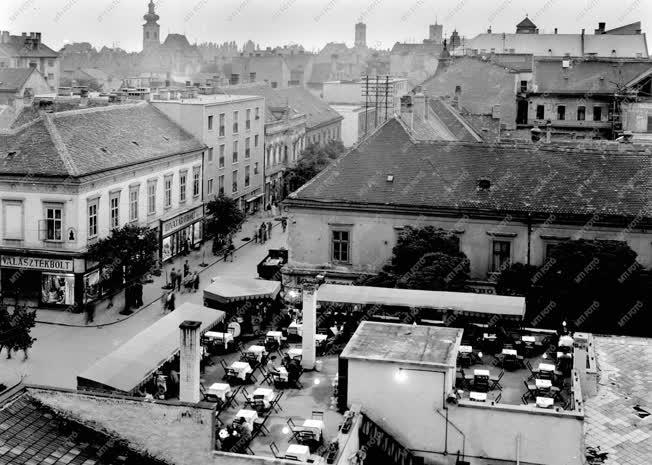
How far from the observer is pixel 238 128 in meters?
64.7

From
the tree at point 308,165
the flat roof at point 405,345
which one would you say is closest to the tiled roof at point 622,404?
the flat roof at point 405,345

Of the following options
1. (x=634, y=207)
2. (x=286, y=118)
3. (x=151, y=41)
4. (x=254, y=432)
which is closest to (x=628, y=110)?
(x=286, y=118)

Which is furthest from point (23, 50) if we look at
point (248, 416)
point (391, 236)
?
point (248, 416)

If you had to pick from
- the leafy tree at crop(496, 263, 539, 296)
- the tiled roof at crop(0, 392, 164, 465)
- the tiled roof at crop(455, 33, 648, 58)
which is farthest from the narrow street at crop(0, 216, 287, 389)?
the tiled roof at crop(455, 33, 648, 58)

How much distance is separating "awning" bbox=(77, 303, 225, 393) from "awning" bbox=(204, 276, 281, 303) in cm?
540

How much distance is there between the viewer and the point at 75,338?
1508 inches

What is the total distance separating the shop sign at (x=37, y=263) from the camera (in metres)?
41.5

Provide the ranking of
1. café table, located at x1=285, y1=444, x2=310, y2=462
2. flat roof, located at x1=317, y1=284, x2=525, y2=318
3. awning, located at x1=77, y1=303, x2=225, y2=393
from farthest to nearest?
flat roof, located at x1=317, y1=284, x2=525, y2=318, awning, located at x1=77, y1=303, x2=225, y2=393, café table, located at x1=285, y1=444, x2=310, y2=462

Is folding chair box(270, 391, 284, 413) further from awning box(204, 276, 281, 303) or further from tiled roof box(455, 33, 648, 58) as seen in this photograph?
tiled roof box(455, 33, 648, 58)

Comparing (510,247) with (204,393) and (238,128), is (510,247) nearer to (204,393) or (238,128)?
(204,393)

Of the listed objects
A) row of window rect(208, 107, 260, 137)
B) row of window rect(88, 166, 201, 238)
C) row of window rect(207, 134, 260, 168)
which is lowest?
row of window rect(88, 166, 201, 238)

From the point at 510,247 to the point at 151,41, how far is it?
134 metres

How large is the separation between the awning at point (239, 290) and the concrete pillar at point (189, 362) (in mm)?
13512

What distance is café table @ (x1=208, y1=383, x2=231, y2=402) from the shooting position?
24.3 metres
